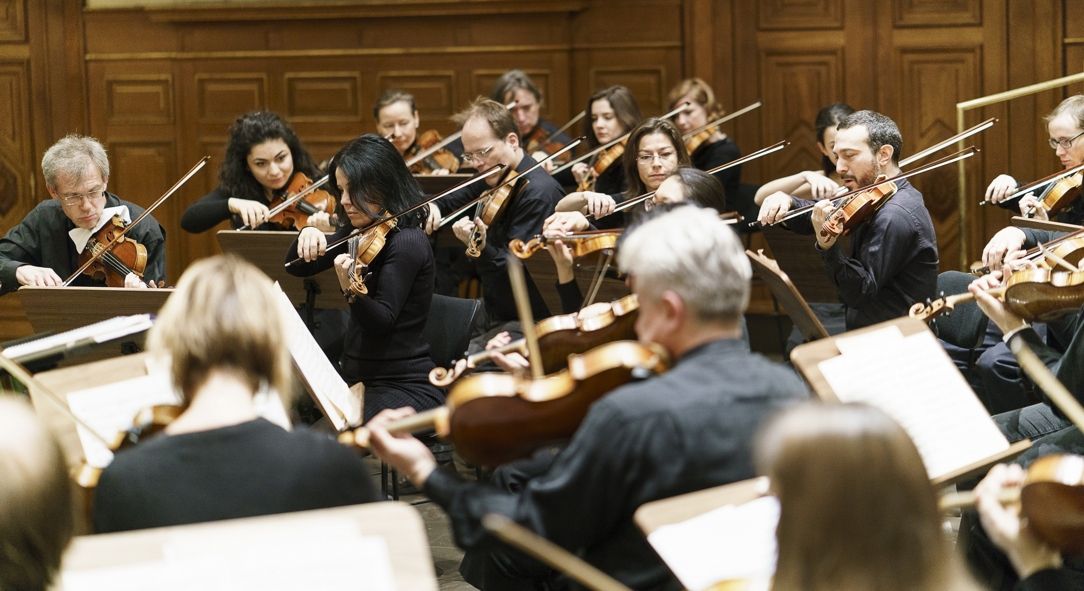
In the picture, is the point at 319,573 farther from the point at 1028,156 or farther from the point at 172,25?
the point at 172,25

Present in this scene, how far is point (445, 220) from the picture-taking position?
506 cm

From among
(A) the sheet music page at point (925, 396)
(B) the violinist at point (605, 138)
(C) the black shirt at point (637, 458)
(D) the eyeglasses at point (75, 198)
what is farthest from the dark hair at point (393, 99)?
(C) the black shirt at point (637, 458)

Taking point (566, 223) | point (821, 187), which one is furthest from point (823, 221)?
point (821, 187)

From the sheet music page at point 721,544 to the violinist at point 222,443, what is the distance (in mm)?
475

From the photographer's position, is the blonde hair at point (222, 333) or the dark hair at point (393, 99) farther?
the dark hair at point (393, 99)

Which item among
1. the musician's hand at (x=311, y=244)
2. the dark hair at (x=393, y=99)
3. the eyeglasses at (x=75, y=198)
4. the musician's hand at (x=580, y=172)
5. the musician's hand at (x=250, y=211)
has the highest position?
the dark hair at (x=393, y=99)

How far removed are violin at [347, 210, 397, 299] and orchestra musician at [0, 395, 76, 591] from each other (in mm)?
2270

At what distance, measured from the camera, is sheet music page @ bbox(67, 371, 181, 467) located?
258 centimetres

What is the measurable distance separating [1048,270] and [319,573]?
7.67ft

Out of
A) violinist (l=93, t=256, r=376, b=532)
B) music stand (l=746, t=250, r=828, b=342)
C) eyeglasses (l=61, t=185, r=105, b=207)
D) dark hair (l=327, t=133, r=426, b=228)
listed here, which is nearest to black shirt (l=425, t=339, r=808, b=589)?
violinist (l=93, t=256, r=376, b=532)

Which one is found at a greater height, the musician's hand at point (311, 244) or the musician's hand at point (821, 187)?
the musician's hand at point (821, 187)

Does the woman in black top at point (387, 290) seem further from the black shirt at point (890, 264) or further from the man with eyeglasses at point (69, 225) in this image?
the black shirt at point (890, 264)

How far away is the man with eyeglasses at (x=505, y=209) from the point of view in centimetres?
502

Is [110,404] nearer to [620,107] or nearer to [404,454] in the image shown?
[404,454]
